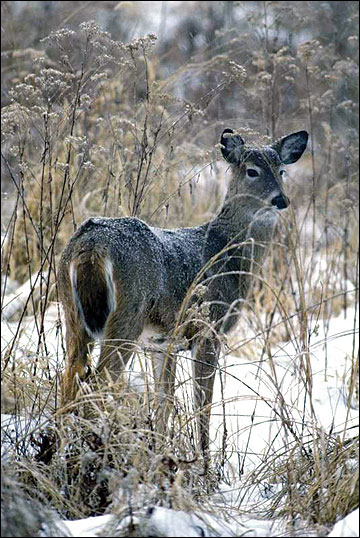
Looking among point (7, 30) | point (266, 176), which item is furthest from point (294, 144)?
point (7, 30)

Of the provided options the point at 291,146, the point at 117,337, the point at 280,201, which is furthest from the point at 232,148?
the point at 117,337

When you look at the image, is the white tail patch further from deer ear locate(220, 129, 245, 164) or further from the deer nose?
deer ear locate(220, 129, 245, 164)

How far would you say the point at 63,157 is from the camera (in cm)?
762

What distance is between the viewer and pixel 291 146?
208 inches

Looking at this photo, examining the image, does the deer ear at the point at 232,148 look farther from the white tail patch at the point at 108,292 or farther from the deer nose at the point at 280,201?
the white tail patch at the point at 108,292

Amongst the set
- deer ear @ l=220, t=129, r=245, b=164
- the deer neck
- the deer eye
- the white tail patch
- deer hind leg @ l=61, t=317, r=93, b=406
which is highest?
deer ear @ l=220, t=129, r=245, b=164

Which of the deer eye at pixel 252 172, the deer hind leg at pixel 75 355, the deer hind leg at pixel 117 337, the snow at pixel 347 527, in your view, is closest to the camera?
the snow at pixel 347 527

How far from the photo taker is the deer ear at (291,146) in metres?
5.23

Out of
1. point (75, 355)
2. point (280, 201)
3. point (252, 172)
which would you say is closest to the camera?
point (75, 355)

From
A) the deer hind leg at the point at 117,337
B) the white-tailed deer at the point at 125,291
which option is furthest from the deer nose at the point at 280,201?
the deer hind leg at the point at 117,337

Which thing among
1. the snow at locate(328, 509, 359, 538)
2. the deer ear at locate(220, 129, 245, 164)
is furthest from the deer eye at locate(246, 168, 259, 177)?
the snow at locate(328, 509, 359, 538)

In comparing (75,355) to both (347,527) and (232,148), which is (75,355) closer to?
(347,527)

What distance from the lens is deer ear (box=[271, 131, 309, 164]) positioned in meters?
5.23

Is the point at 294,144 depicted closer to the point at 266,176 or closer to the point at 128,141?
the point at 266,176
